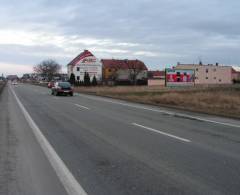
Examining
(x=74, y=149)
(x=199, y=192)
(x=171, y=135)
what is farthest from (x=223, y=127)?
(x=199, y=192)

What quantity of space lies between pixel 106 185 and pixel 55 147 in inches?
160

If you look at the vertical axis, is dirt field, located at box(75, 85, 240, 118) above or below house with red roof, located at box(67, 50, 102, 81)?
below

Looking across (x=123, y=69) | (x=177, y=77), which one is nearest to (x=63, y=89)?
(x=177, y=77)

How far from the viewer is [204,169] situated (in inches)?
305

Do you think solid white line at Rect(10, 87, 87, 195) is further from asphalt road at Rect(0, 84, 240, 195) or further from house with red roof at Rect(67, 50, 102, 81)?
house with red roof at Rect(67, 50, 102, 81)

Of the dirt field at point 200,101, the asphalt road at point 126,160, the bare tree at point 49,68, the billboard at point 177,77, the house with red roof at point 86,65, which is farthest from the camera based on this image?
the bare tree at point 49,68

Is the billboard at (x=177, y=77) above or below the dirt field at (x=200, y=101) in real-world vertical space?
above

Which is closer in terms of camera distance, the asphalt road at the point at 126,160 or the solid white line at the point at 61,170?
the solid white line at the point at 61,170

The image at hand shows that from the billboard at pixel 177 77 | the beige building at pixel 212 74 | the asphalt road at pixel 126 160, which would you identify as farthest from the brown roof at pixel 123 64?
the asphalt road at pixel 126 160

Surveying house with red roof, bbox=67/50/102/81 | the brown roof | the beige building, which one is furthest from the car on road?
the beige building

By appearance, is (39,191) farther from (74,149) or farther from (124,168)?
(74,149)

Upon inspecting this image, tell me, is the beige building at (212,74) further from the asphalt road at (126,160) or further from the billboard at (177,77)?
the asphalt road at (126,160)

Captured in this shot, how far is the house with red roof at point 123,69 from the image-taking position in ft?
428

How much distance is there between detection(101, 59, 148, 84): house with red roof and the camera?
130 m
